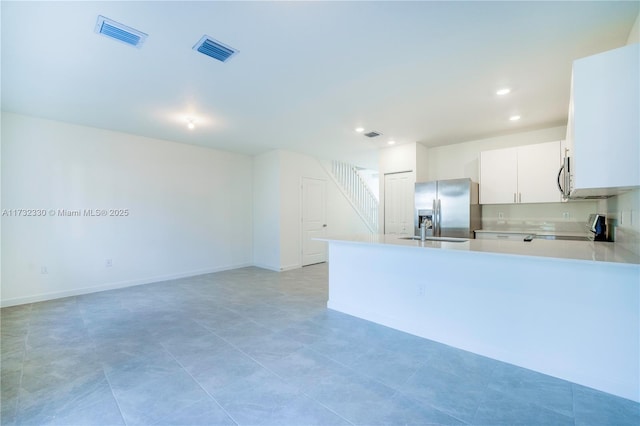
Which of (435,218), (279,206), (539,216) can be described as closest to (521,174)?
(539,216)

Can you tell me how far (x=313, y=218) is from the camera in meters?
6.82

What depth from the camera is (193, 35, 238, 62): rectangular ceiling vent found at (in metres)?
2.27

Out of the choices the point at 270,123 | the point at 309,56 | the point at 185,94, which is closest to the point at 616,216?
the point at 309,56

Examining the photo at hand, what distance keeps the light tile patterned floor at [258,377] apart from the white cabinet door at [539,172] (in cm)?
315

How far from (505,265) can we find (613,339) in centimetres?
78

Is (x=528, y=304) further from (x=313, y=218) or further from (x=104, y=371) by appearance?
(x=313, y=218)

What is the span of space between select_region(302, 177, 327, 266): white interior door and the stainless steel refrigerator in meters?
2.56

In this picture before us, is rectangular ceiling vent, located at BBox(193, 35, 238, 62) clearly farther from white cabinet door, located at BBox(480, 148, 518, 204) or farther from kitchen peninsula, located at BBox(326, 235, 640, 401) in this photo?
white cabinet door, located at BBox(480, 148, 518, 204)

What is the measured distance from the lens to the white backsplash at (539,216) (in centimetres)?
432

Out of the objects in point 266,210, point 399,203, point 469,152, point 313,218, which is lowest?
point 313,218

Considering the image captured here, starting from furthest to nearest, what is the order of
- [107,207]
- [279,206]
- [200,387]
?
[279,206]
[107,207]
[200,387]

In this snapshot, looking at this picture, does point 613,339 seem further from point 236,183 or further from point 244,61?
point 236,183

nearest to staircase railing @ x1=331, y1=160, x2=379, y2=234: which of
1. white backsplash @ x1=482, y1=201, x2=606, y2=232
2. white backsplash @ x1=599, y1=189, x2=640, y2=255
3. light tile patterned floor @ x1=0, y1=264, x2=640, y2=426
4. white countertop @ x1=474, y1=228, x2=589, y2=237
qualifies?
white backsplash @ x1=482, y1=201, x2=606, y2=232

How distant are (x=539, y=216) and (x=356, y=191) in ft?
14.8
